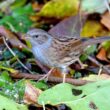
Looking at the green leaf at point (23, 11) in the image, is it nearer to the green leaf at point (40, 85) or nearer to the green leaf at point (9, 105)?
the green leaf at point (40, 85)

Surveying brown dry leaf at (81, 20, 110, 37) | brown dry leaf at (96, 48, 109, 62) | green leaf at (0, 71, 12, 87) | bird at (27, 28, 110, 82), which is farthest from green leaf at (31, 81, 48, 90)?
brown dry leaf at (81, 20, 110, 37)

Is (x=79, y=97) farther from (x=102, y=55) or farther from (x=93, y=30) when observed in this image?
(x=93, y=30)

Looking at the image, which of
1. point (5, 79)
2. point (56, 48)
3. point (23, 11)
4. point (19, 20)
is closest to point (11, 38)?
point (56, 48)

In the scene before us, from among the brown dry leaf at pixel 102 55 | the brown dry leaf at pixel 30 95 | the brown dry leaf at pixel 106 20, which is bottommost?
the brown dry leaf at pixel 102 55

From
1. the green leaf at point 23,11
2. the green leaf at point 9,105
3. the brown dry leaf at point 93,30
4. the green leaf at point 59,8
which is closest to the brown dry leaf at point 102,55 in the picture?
the brown dry leaf at point 93,30

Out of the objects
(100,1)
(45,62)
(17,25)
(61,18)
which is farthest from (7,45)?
(100,1)

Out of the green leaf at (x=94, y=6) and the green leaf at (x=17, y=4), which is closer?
the green leaf at (x=94, y=6)
